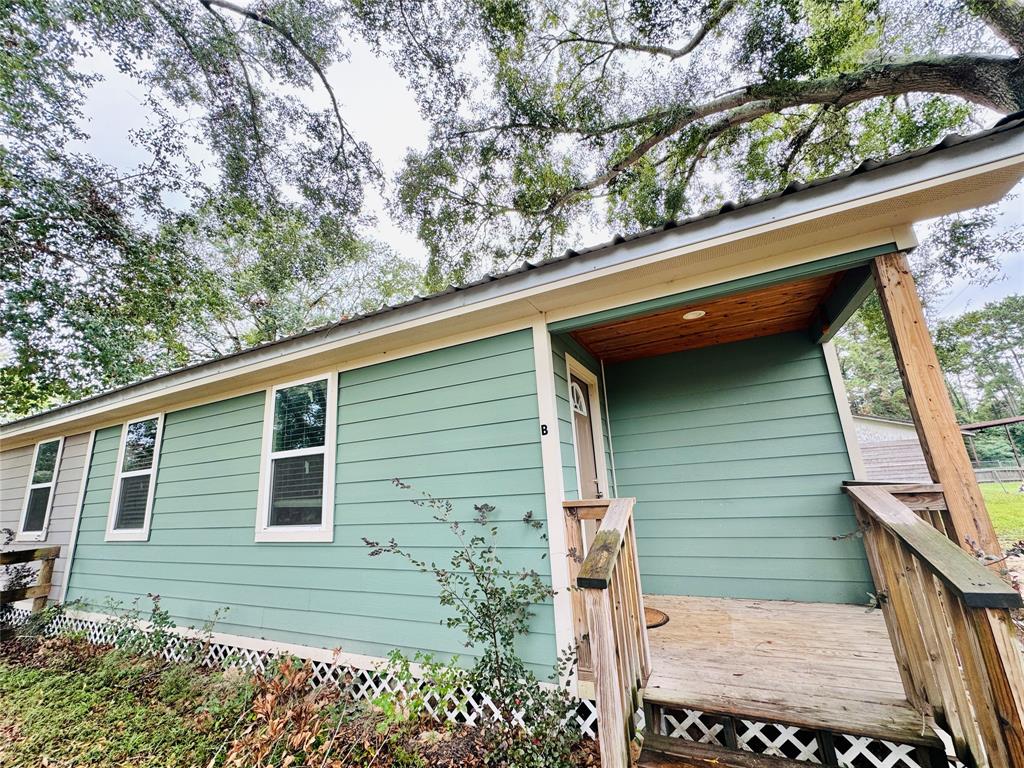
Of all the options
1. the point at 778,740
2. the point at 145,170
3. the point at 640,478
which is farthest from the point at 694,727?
the point at 145,170

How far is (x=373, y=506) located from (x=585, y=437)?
1.98 metres

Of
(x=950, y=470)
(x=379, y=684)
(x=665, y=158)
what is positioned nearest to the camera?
(x=950, y=470)

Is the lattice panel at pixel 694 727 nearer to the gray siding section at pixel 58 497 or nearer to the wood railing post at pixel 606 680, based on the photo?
the wood railing post at pixel 606 680

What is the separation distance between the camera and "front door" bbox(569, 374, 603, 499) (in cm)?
360

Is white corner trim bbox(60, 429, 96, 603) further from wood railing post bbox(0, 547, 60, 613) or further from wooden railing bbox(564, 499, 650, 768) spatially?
wooden railing bbox(564, 499, 650, 768)

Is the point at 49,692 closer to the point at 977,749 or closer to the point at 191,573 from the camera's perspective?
the point at 191,573

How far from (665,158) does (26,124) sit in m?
11.0

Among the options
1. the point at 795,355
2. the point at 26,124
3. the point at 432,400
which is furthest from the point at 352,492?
the point at 26,124

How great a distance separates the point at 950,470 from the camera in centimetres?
188

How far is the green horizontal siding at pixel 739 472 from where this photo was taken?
3453mm

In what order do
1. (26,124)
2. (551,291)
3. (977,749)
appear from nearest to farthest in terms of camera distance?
(977,749), (551,291), (26,124)

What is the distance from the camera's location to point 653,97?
7.31m

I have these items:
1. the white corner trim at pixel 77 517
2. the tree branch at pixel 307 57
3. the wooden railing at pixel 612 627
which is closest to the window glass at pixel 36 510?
the white corner trim at pixel 77 517

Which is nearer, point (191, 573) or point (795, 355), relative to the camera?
point (795, 355)
